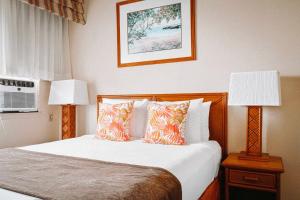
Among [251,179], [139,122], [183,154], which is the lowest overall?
[251,179]

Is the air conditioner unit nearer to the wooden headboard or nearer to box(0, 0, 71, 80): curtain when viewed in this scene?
box(0, 0, 71, 80): curtain

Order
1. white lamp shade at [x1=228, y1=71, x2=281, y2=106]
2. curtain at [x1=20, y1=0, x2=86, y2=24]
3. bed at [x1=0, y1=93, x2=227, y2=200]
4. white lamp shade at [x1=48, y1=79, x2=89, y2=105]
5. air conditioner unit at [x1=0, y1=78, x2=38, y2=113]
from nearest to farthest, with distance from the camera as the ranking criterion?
bed at [x1=0, y1=93, x2=227, y2=200] → white lamp shade at [x1=228, y1=71, x2=281, y2=106] → air conditioner unit at [x1=0, y1=78, x2=38, y2=113] → curtain at [x1=20, y1=0, x2=86, y2=24] → white lamp shade at [x1=48, y1=79, x2=89, y2=105]

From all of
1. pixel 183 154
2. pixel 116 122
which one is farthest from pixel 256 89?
pixel 116 122

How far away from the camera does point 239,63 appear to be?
2408mm

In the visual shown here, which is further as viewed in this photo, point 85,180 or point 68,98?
point 68,98

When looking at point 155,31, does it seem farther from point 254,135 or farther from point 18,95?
point 18,95

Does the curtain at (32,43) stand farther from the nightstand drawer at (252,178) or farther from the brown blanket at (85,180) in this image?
the nightstand drawer at (252,178)

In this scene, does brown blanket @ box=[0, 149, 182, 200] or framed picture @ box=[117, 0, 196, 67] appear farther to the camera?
framed picture @ box=[117, 0, 196, 67]

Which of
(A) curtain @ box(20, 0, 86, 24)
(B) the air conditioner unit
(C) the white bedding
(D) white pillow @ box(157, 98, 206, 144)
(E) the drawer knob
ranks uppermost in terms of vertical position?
(A) curtain @ box(20, 0, 86, 24)

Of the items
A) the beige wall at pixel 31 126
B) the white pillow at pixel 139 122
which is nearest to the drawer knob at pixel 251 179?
the white pillow at pixel 139 122

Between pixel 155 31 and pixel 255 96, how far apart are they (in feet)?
4.53

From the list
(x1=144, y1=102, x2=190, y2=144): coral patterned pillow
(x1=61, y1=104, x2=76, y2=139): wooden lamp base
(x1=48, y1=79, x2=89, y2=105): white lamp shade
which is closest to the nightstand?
(x1=144, y1=102, x2=190, y2=144): coral patterned pillow

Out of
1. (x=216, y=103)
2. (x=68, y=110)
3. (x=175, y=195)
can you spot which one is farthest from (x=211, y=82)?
(x=68, y=110)

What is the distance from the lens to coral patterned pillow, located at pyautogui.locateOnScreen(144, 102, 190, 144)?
2.12 m
